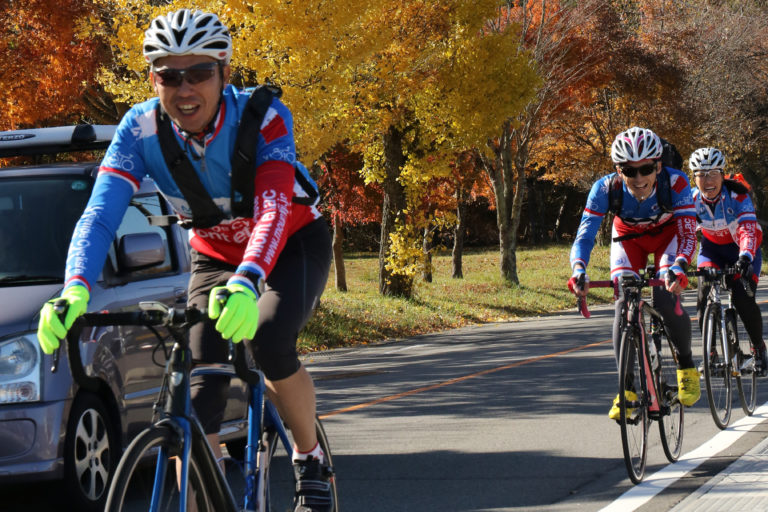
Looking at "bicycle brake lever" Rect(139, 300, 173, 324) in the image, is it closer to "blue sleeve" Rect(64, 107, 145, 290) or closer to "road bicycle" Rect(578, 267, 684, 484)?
"blue sleeve" Rect(64, 107, 145, 290)

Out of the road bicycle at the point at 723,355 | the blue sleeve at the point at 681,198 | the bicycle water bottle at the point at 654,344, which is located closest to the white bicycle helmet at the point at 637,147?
the blue sleeve at the point at 681,198

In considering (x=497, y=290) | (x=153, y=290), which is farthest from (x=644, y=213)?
(x=497, y=290)

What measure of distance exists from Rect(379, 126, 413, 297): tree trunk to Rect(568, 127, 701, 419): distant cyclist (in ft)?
53.2

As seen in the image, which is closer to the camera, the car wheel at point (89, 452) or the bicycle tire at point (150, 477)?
the bicycle tire at point (150, 477)

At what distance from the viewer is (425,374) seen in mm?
12094

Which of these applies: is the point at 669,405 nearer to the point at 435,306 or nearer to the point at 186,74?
the point at 186,74

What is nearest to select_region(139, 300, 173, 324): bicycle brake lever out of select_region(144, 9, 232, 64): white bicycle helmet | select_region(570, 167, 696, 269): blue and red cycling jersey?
select_region(144, 9, 232, 64): white bicycle helmet

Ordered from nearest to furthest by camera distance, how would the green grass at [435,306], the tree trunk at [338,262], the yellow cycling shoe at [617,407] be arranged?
the yellow cycling shoe at [617,407] → the green grass at [435,306] → the tree trunk at [338,262]

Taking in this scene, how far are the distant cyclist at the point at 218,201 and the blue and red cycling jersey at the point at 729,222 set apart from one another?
18.3 ft

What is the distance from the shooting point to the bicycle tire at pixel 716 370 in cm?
796

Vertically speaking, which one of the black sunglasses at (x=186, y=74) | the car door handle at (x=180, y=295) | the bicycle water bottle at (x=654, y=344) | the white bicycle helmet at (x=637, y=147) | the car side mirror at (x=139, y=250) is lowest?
the bicycle water bottle at (x=654, y=344)

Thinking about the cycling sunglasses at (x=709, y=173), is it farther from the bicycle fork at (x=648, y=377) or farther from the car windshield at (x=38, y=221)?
the car windshield at (x=38, y=221)

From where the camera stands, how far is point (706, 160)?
8844mm

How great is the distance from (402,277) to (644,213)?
1708cm
